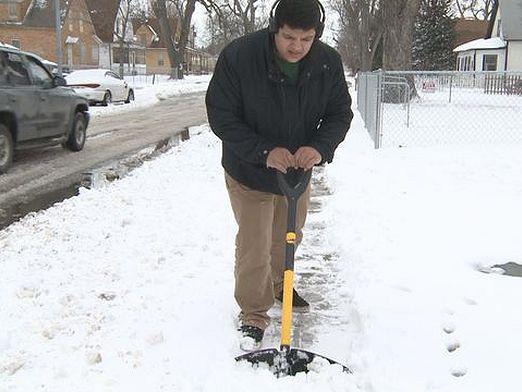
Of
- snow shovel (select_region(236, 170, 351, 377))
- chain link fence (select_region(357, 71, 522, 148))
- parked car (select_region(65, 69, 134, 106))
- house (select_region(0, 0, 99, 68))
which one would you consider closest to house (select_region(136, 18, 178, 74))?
house (select_region(0, 0, 99, 68))

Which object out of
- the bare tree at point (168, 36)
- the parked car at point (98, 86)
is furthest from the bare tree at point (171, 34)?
the parked car at point (98, 86)

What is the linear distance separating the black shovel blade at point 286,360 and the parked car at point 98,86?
65.3 feet

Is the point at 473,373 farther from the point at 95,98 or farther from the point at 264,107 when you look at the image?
the point at 95,98

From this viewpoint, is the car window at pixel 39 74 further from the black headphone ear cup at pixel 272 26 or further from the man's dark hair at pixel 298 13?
the man's dark hair at pixel 298 13

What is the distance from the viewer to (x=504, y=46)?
3819 cm

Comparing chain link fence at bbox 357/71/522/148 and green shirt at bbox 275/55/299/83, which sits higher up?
green shirt at bbox 275/55/299/83

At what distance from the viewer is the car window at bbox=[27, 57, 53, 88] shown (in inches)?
390

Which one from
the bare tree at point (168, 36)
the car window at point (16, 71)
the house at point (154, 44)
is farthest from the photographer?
the house at point (154, 44)

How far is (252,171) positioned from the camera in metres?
3.33

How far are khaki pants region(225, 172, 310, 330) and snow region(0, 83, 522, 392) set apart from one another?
213 mm

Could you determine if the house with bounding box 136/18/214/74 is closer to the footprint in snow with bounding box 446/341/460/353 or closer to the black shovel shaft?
the black shovel shaft

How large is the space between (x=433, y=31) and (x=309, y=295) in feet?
160

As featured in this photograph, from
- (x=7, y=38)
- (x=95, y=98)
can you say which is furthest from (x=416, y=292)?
(x=7, y=38)

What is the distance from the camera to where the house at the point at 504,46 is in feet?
121
